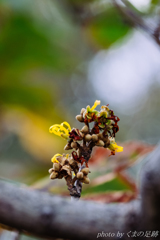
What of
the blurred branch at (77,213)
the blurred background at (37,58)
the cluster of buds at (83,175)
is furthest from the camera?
the blurred background at (37,58)

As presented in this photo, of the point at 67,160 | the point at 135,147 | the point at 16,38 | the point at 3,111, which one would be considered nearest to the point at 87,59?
the point at 16,38

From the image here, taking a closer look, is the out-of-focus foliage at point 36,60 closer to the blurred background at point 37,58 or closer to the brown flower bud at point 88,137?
the blurred background at point 37,58

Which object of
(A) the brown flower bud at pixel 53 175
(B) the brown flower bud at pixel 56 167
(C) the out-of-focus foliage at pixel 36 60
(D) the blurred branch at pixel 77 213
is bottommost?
(D) the blurred branch at pixel 77 213

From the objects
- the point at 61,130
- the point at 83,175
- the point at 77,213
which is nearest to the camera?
the point at 77,213

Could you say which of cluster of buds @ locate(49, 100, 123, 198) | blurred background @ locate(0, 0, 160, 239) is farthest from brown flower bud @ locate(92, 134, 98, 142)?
blurred background @ locate(0, 0, 160, 239)

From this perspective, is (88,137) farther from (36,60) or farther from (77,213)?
(36,60)

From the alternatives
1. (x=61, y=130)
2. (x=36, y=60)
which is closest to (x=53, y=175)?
(x=61, y=130)

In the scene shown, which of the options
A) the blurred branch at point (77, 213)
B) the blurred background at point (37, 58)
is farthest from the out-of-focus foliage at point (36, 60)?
the blurred branch at point (77, 213)

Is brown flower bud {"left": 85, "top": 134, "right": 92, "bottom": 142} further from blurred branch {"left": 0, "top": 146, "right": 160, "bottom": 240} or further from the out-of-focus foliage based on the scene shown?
the out-of-focus foliage
